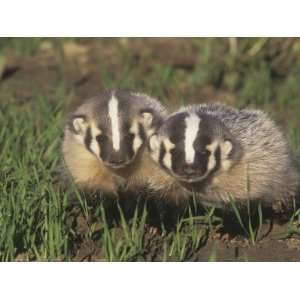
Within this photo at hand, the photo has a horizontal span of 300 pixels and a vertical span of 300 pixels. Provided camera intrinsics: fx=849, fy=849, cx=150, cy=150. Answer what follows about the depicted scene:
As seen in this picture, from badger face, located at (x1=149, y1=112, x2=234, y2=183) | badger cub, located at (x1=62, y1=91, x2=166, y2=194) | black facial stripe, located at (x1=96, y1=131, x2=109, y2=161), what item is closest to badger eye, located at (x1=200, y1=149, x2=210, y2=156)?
badger face, located at (x1=149, y1=112, x2=234, y2=183)

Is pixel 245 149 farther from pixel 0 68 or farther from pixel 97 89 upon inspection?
pixel 0 68

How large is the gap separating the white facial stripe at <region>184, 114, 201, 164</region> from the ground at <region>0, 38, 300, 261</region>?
0.34 metres

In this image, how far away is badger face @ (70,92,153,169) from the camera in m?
4.55

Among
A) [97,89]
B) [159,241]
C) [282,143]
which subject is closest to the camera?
[159,241]

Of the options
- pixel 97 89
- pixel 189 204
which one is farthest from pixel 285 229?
pixel 97 89

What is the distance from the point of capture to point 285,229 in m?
4.73

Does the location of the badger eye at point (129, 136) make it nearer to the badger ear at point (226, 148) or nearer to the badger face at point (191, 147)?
the badger face at point (191, 147)

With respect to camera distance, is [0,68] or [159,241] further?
[0,68]

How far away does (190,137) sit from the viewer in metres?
4.32

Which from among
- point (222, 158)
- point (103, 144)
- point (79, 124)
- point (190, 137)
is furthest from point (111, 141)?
point (222, 158)

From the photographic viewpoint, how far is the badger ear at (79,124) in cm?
481

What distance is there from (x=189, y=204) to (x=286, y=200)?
0.61 m

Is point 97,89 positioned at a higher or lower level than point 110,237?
higher

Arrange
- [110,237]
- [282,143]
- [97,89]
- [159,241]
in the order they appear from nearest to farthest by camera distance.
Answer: [110,237] → [159,241] → [282,143] → [97,89]
